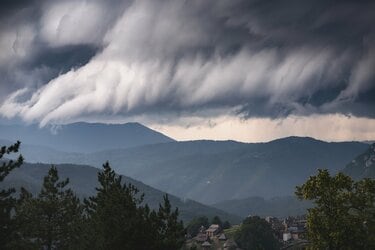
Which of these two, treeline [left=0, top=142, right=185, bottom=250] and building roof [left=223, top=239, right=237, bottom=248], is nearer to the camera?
treeline [left=0, top=142, right=185, bottom=250]

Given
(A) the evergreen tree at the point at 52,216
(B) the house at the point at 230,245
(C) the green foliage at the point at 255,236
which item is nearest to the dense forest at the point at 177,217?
(A) the evergreen tree at the point at 52,216

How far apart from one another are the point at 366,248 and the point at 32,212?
32352mm

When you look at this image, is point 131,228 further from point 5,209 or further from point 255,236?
point 255,236

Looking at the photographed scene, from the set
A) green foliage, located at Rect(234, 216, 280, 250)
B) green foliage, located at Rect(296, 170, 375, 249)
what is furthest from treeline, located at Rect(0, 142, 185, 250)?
green foliage, located at Rect(234, 216, 280, 250)

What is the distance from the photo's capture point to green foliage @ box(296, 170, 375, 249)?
113 ft

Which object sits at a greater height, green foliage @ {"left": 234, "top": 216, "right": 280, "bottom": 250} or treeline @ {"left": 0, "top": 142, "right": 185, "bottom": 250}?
treeline @ {"left": 0, "top": 142, "right": 185, "bottom": 250}

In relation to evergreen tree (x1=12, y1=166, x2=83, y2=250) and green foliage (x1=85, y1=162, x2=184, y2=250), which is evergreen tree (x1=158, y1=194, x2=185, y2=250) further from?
evergreen tree (x1=12, y1=166, x2=83, y2=250)

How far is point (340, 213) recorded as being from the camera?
35.0 meters

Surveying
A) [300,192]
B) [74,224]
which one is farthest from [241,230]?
[300,192]

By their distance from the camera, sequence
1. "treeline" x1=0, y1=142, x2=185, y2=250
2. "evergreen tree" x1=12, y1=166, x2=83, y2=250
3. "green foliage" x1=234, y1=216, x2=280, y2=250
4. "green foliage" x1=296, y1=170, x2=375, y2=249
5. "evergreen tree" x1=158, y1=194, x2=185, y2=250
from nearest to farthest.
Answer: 1. "green foliage" x1=296, y1=170, x2=375, y2=249
2. "treeline" x1=0, y1=142, x2=185, y2=250
3. "evergreen tree" x1=158, y1=194, x2=185, y2=250
4. "evergreen tree" x1=12, y1=166, x2=83, y2=250
5. "green foliage" x1=234, y1=216, x2=280, y2=250

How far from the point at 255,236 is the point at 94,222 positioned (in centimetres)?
15360

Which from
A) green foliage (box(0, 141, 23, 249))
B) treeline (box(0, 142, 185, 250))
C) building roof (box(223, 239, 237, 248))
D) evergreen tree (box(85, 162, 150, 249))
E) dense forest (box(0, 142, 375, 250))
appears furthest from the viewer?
building roof (box(223, 239, 237, 248))

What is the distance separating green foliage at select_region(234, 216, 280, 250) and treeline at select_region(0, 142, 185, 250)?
144 metres

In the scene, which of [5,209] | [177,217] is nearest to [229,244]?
[177,217]
